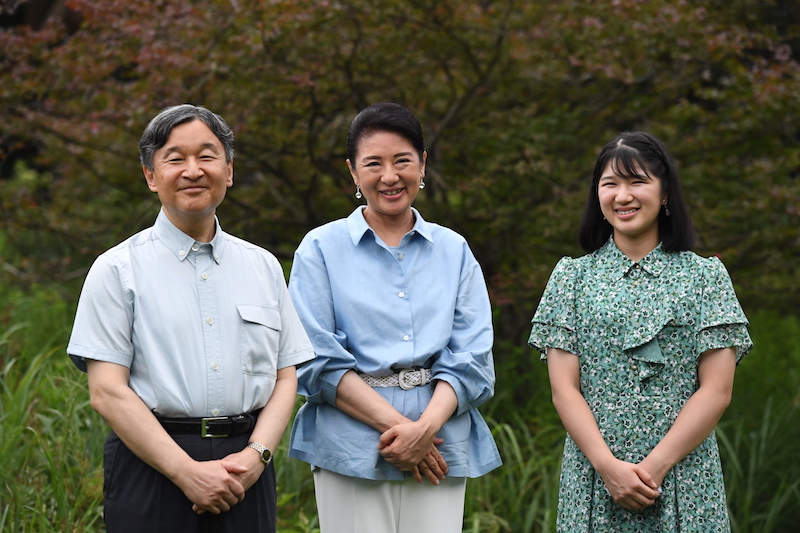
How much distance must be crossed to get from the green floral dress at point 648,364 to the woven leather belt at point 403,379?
408mm

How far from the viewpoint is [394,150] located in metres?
2.71

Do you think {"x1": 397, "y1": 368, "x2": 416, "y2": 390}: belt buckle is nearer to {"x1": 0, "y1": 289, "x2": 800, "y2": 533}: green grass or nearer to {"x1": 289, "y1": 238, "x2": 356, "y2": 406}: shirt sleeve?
{"x1": 289, "y1": 238, "x2": 356, "y2": 406}: shirt sleeve

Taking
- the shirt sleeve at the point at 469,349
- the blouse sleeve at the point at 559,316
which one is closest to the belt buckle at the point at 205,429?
the shirt sleeve at the point at 469,349

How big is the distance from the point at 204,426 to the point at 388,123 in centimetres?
109

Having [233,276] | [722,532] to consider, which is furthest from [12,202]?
[722,532]

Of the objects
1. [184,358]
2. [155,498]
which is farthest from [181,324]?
[155,498]

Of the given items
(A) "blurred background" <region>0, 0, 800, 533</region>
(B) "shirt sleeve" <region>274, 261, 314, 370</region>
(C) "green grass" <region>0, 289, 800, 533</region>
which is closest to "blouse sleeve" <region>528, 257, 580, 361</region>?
(B) "shirt sleeve" <region>274, 261, 314, 370</region>

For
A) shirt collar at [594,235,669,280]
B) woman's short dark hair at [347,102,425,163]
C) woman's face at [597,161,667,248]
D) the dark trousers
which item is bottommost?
the dark trousers

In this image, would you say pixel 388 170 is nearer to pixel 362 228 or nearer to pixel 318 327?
pixel 362 228

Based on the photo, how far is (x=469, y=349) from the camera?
2.72 meters

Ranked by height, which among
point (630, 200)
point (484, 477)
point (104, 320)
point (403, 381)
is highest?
point (630, 200)

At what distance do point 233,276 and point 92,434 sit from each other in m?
1.73

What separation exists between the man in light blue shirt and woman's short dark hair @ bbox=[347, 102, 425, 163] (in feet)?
1.53

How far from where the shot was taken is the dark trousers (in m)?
2.25
